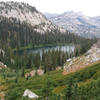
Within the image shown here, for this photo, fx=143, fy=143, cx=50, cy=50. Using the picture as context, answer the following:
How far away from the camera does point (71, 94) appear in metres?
36.3

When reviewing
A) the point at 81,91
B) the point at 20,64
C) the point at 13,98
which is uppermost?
the point at 81,91

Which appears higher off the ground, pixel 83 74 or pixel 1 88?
pixel 83 74

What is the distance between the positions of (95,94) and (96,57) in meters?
50.7

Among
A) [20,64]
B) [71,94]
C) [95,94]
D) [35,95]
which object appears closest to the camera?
[71,94]

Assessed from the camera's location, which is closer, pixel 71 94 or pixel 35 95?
pixel 71 94

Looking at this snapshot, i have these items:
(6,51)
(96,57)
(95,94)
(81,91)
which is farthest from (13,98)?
(6,51)

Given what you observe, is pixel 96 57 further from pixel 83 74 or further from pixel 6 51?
pixel 6 51

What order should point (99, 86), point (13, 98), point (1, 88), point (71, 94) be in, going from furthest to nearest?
point (1, 88) → point (13, 98) → point (99, 86) → point (71, 94)

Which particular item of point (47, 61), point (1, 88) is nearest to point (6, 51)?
point (47, 61)

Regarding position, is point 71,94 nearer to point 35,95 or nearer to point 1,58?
point 35,95

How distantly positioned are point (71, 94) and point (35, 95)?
2787 cm

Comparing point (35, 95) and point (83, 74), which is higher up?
point (83, 74)

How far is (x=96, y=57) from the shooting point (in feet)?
286

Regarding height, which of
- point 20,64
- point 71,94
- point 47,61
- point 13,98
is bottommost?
point 20,64
